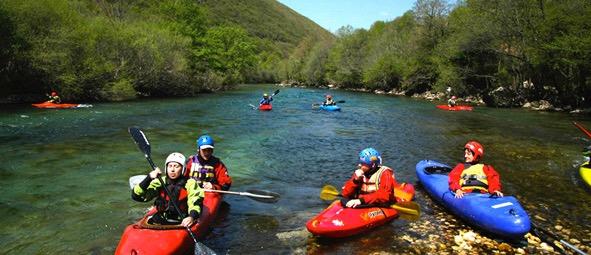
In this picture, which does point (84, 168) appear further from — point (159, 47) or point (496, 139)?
point (159, 47)

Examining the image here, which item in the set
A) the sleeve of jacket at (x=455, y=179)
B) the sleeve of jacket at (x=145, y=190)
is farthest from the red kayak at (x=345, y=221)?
the sleeve of jacket at (x=145, y=190)

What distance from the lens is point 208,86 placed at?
159 feet

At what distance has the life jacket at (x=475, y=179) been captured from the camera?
25.0 ft

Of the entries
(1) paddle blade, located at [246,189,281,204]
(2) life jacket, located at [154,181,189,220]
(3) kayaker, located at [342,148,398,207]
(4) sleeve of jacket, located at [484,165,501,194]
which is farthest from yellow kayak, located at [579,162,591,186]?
(2) life jacket, located at [154,181,189,220]

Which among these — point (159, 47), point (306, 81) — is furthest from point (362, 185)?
point (306, 81)

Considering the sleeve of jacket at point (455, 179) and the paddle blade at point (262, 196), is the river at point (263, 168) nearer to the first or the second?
the paddle blade at point (262, 196)

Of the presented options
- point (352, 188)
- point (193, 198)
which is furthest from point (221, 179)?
point (352, 188)

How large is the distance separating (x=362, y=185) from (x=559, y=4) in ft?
93.3

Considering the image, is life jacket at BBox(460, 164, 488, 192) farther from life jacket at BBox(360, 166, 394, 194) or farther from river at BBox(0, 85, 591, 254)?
life jacket at BBox(360, 166, 394, 194)

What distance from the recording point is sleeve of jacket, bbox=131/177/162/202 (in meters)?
5.64

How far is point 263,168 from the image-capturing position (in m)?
11.9

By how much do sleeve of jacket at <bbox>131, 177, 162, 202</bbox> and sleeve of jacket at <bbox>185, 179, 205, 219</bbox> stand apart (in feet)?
1.36

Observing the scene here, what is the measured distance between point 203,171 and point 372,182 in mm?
3067

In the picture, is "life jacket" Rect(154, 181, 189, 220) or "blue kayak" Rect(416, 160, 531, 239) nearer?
"life jacket" Rect(154, 181, 189, 220)
